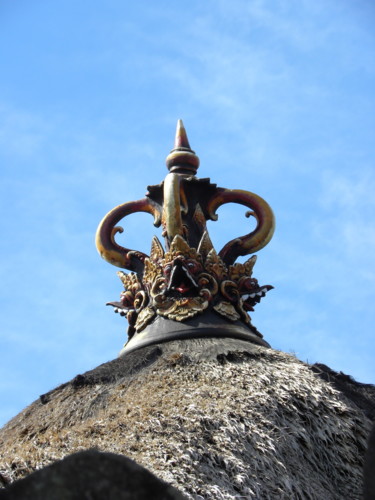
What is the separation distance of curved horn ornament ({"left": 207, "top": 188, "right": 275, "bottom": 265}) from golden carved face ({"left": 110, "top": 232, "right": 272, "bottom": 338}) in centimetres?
25

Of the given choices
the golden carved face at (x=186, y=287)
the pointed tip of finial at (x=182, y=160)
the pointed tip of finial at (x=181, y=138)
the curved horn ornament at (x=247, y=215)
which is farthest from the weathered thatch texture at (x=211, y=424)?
the pointed tip of finial at (x=181, y=138)

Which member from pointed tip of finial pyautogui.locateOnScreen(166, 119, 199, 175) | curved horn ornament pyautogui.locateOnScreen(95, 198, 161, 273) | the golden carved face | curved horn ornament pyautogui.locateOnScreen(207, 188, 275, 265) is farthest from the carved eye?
pointed tip of finial pyautogui.locateOnScreen(166, 119, 199, 175)

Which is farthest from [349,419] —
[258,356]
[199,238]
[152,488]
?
[152,488]

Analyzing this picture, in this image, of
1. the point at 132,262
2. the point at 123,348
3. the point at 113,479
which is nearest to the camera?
the point at 113,479

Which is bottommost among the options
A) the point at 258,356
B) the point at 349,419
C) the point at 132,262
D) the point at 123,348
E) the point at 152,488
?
the point at 152,488

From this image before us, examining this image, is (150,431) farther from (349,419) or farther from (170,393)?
(349,419)

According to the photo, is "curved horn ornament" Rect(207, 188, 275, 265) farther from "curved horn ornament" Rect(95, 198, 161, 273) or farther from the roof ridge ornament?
"curved horn ornament" Rect(95, 198, 161, 273)

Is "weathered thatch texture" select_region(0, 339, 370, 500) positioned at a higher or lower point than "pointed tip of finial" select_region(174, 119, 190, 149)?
lower

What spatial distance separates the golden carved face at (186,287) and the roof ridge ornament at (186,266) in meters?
0.01

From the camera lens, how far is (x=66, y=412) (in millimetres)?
10930

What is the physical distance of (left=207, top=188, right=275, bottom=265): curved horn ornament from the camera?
13.9 metres

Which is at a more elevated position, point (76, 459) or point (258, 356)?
point (258, 356)

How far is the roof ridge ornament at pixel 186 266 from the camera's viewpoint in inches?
508

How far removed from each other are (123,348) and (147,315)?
0.50m
